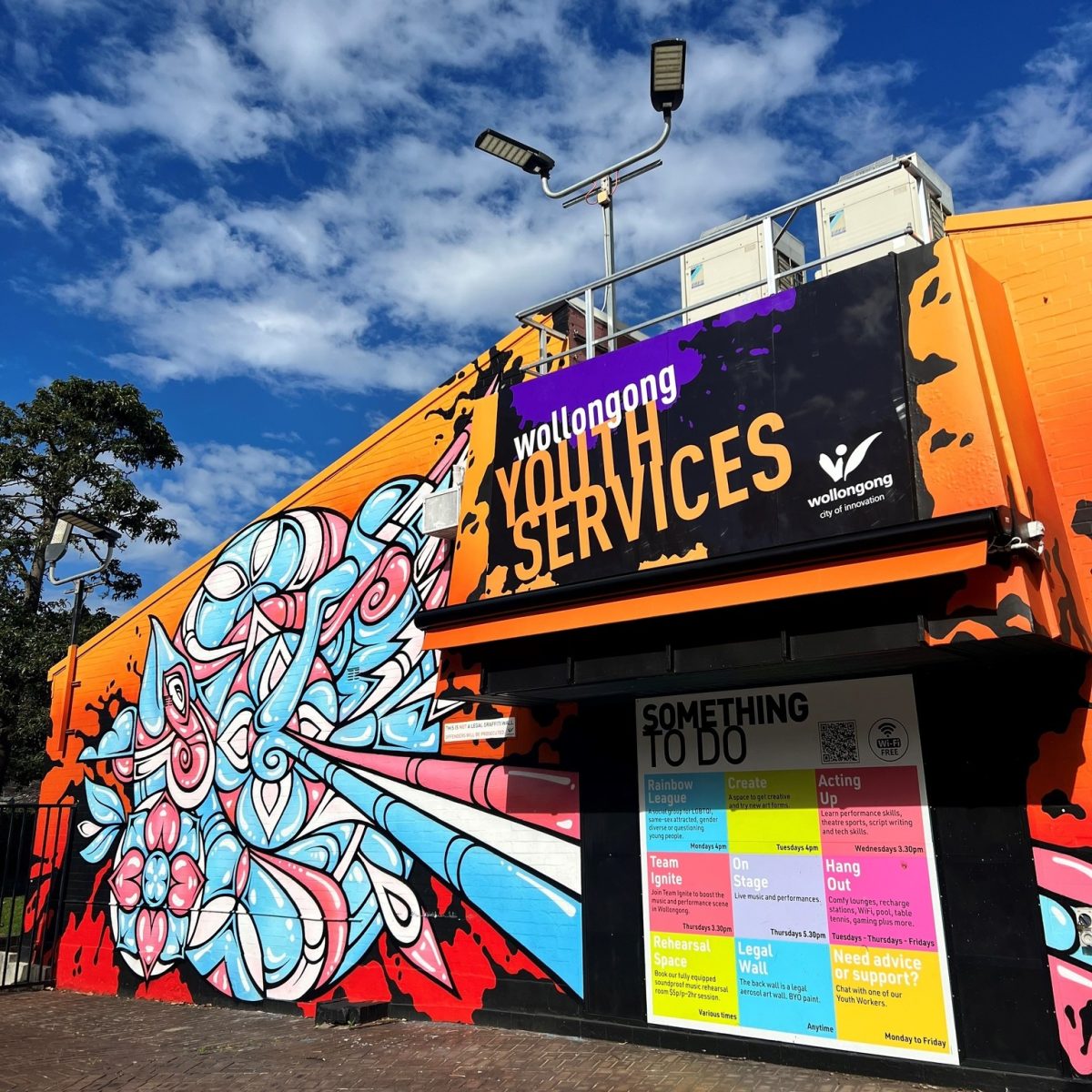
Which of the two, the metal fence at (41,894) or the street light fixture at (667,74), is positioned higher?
the street light fixture at (667,74)

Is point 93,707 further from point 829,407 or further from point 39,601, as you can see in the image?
point 829,407

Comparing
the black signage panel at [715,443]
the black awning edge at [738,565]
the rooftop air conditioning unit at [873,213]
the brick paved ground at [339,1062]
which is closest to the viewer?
the black awning edge at [738,565]

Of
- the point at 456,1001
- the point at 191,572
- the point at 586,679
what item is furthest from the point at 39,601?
the point at 586,679

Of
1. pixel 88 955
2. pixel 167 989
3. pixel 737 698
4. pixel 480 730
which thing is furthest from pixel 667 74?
pixel 88 955

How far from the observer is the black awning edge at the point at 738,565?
558cm

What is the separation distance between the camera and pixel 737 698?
305 inches

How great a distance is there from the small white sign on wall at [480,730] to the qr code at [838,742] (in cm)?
309

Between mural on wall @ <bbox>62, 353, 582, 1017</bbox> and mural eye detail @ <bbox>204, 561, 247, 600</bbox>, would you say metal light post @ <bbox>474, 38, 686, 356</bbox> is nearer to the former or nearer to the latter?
mural on wall @ <bbox>62, 353, 582, 1017</bbox>

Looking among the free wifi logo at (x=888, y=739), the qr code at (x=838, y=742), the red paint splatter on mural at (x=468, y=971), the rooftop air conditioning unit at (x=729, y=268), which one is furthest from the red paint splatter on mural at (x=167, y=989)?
the rooftop air conditioning unit at (x=729, y=268)

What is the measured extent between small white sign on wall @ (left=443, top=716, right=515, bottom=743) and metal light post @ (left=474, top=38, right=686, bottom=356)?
3.67 meters

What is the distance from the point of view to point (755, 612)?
6641 mm

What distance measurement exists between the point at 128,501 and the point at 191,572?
10824mm

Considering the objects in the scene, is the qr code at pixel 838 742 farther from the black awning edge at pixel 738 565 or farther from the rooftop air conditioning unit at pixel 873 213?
the rooftop air conditioning unit at pixel 873 213

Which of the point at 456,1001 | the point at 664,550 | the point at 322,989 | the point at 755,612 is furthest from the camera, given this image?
the point at 322,989
